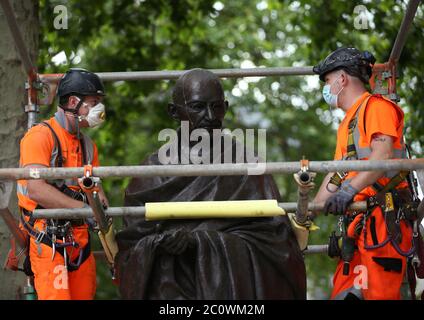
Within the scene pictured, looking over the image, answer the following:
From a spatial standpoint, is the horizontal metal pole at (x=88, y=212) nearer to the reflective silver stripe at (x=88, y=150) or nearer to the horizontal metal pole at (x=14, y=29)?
the reflective silver stripe at (x=88, y=150)

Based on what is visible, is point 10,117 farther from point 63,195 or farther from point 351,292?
point 351,292

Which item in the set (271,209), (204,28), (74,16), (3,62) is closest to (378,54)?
(204,28)

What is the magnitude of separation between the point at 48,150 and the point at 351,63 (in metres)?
2.41

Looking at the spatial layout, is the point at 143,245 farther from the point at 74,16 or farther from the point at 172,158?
the point at 74,16

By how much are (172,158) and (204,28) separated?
31.0 feet

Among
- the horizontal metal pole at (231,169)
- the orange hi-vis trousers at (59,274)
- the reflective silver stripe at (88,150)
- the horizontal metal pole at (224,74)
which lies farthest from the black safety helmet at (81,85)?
the horizontal metal pole at (231,169)

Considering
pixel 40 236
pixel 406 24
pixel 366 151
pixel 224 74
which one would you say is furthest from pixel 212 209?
pixel 224 74

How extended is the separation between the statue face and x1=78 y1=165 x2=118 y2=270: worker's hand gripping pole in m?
0.96

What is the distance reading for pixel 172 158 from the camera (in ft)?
25.3

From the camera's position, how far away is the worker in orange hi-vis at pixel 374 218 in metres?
7.64

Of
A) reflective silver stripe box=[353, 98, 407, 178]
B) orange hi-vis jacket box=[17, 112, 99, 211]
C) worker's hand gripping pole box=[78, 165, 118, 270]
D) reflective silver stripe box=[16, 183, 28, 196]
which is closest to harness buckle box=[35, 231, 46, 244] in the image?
orange hi-vis jacket box=[17, 112, 99, 211]

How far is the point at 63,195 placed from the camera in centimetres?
783
